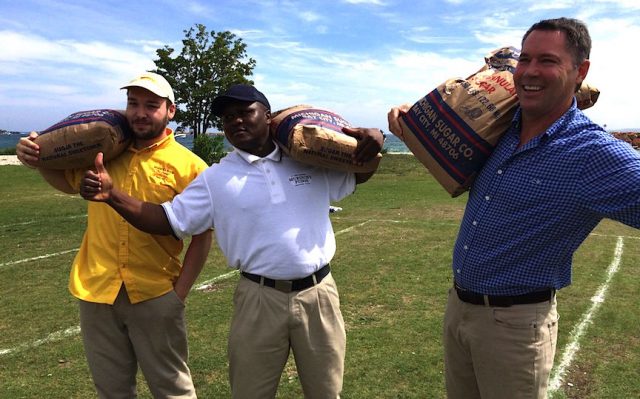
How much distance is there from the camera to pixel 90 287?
281 centimetres

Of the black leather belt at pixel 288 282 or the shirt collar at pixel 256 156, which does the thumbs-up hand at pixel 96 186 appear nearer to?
the shirt collar at pixel 256 156

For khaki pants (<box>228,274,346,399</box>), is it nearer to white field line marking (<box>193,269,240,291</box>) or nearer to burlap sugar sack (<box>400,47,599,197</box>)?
burlap sugar sack (<box>400,47,599,197</box>)

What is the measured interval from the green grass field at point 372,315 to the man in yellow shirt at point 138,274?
1.01 m

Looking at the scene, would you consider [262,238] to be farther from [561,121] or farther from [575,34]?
[575,34]

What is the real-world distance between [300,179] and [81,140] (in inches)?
46.4

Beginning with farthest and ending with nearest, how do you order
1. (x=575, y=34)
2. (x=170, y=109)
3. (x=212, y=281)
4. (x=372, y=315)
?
(x=212, y=281) < (x=372, y=315) < (x=170, y=109) < (x=575, y=34)

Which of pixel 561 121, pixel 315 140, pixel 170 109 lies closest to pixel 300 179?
pixel 315 140

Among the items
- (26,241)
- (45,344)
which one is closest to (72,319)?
(45,344)

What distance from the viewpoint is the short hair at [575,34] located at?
6.63ft

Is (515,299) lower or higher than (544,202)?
lower

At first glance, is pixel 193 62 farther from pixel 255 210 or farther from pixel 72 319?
pixel 255 210

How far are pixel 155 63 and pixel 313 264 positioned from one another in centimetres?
2683

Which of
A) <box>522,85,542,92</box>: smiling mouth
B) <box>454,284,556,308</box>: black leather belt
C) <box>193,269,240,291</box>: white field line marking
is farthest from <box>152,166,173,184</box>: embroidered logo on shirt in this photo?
<box>193,269,240,291</box>: white field line marking

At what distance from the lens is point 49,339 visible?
470cm
